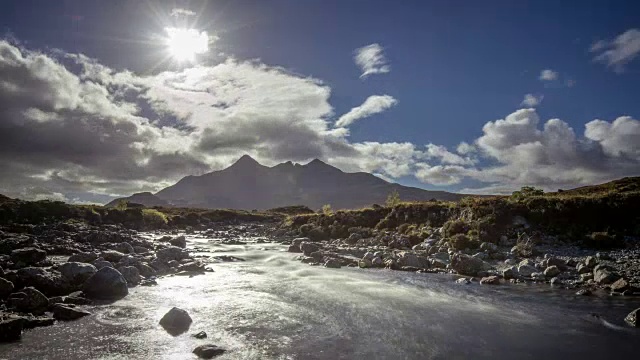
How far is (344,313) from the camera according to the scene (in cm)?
1393

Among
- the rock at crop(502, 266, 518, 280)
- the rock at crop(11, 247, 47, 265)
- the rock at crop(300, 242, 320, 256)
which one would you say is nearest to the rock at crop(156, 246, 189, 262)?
the rock at crop(11, 247, 47, 265)

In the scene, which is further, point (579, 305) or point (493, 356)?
point (579, 305)

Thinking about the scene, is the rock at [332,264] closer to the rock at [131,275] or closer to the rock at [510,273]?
the rock at [510,273]

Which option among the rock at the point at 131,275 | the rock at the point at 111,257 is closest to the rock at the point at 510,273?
the rock at the point at 131,275

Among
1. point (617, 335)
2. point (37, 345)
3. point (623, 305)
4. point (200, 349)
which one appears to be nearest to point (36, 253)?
point (37, 345)

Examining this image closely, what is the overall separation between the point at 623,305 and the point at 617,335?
161 inches

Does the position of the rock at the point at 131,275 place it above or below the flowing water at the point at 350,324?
above

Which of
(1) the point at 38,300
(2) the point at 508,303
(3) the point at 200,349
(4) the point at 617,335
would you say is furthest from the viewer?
(2) the point at 508,303

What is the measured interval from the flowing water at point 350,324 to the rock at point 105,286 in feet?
2.18

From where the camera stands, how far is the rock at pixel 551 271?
19875 millimetres

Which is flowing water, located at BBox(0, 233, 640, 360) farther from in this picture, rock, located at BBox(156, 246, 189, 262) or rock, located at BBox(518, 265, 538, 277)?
rock, located at BBox(156, 246, 189, 262)

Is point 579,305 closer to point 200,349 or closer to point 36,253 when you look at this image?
point 200,349

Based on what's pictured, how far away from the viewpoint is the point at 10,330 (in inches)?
407

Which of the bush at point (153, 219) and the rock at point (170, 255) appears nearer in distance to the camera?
the rock at point (170, 255)
